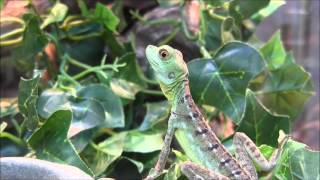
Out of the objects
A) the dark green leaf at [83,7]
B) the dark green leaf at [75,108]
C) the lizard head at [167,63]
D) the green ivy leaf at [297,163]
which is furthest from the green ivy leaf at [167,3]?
the green ivy leaf at [297,163]

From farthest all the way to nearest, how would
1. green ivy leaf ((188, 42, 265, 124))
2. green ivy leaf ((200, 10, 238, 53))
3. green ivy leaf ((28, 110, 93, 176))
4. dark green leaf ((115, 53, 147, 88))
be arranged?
green ivy leaf ((200, 10, 238, 53)) < dark green leaf ((115, 53, 147, 88)) < green ivy leaf ((188, 42, 265, 124)) < green ivy leaf ((28, 110, 93, 176))

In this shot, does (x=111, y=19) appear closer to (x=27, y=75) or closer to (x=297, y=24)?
(x=27, y=75)

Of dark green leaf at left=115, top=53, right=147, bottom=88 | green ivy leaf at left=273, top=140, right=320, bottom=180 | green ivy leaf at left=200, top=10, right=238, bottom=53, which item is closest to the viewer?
green ivy leaf at left=273, top=140, right=320, bottom=180

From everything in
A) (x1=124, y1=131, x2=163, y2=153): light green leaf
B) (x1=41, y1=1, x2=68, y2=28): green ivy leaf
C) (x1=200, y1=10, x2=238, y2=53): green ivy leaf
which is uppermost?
(x1=41, y1=1, x2=68, y2=28): green ivy leaf

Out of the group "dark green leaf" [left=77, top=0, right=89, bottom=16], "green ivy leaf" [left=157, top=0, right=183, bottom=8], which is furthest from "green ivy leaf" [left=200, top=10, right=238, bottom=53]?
"dark green leaf" [left=77, top=0, right=89, bottom=16]

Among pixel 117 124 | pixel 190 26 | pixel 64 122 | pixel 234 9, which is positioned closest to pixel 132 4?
pixel 190 26

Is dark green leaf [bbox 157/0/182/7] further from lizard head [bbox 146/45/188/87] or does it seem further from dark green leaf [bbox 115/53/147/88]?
lizard head [bbox 146/45/188/87]
